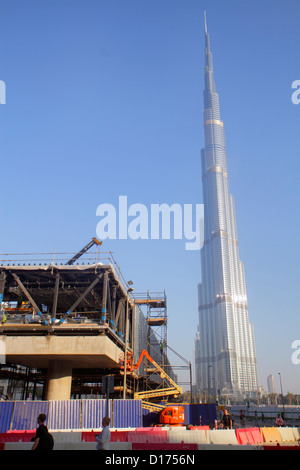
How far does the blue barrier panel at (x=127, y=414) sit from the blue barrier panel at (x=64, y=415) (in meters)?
2.33

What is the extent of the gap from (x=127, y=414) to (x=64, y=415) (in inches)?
152

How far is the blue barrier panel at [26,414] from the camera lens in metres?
21.5

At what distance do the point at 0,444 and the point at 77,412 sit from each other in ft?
29.8

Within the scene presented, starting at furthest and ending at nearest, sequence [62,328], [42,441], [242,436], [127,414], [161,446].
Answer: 1. [62,328]
2. [127,414]
3. [242,436]
4. [161,446]
5. [42,441]

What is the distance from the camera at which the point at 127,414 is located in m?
23.1

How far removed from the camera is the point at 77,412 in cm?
2184

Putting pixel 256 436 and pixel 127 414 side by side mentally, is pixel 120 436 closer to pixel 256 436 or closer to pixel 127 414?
pixel 127 414

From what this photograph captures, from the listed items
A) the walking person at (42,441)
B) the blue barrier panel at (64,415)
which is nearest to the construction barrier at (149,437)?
the blue barrier panel at (64,415)

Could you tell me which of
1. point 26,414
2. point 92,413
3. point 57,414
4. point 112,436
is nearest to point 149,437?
point 112,436

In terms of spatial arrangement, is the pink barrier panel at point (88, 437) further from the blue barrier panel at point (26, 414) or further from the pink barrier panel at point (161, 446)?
the blue barrier panel at point (26, 414)

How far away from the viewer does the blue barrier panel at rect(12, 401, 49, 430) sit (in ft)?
70.7
